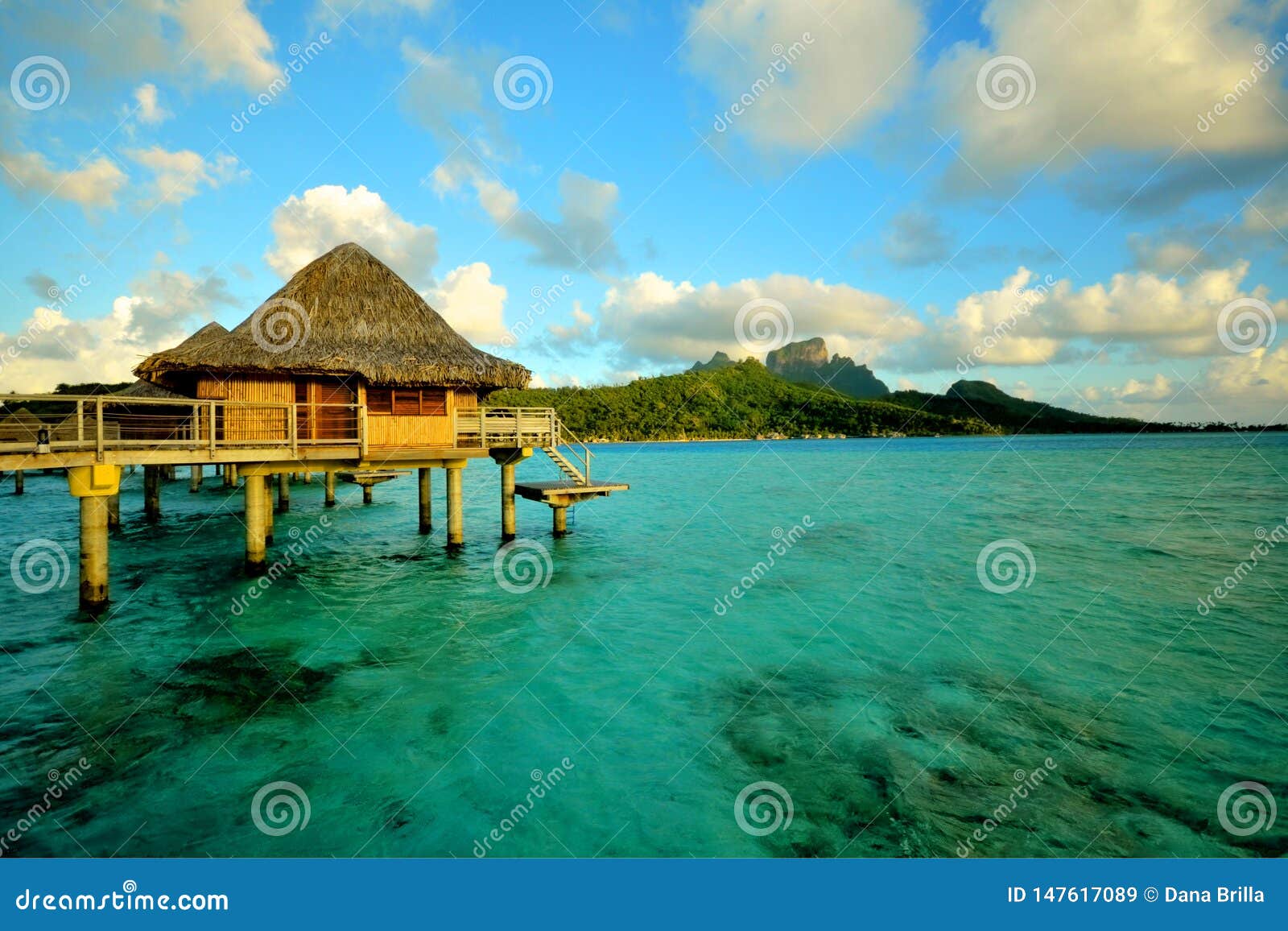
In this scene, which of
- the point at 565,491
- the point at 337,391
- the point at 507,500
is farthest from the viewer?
the point at 507,500

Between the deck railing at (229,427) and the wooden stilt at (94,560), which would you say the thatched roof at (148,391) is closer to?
the deck railing at (229,427)

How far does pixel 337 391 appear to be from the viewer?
55.9 feet

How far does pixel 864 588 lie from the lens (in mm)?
17297

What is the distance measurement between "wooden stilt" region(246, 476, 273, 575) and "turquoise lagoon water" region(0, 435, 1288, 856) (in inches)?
33.9

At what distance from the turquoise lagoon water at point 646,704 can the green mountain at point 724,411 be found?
8754cm

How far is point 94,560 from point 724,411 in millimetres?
136498

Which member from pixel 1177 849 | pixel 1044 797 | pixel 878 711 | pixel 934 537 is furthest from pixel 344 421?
pixel 934 537

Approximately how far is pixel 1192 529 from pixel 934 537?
38.6ft

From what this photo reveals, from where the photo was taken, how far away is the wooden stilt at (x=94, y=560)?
40.4ft

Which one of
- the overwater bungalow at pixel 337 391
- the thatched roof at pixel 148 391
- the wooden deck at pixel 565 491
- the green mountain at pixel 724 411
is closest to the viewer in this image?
the overwater bungalow at pixel 337 391

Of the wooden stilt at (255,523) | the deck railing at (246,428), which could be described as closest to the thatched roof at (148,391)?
the deck railing at (246,428)

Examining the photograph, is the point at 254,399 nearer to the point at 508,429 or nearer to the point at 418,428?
the point at 418,428

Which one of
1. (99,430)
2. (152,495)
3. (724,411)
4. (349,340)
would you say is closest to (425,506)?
(349,340)

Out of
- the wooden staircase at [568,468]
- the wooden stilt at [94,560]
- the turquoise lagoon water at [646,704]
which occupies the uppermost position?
the wooden staircase at [568,468]
